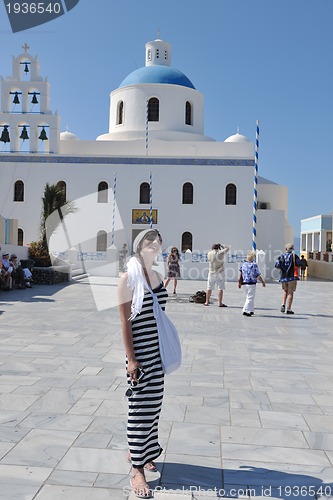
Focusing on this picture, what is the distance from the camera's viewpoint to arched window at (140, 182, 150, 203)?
2486 cm

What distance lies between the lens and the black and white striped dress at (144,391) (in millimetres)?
2932

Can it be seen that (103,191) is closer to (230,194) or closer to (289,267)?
(230,194)

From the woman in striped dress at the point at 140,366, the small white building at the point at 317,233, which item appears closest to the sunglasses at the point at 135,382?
the woman in striped dress at the point at 140,366

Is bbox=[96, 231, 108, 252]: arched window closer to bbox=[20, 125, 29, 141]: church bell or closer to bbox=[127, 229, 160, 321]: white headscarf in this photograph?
bbox=[20, 125, 29, 141]: church bell

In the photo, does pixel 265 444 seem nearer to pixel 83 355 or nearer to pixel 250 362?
pixel 250 362

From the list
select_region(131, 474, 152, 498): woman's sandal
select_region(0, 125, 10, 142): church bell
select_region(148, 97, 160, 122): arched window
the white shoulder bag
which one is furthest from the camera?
select_region(148, 97, 160, 122): arched window

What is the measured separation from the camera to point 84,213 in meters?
25.2

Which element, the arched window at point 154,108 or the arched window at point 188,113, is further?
the arched window at point 188,113

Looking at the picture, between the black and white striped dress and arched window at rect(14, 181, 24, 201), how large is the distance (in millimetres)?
23726

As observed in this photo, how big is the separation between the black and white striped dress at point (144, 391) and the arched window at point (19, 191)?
23.7m

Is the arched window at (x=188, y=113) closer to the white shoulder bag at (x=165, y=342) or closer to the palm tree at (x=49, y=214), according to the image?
the palm tree at (x=49, y=214)

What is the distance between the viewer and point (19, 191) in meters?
25.5

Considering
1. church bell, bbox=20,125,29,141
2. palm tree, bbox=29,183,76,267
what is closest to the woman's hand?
palm tree, bbox=29,183,76,267

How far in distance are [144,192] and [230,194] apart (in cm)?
421
